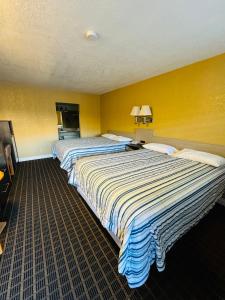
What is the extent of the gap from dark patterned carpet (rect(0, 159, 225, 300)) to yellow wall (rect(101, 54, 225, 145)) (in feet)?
4.57

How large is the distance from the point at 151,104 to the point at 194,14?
6.88 ft

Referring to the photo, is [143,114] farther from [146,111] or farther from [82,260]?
[82,260]

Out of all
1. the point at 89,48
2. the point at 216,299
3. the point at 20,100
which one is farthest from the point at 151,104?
the point at 20,100

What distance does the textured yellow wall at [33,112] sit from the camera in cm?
408

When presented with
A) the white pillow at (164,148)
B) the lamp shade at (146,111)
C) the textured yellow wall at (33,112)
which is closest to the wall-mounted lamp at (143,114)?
the lamp shade at (146,111)

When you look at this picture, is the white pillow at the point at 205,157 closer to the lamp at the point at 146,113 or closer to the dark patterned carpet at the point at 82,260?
the dark patterned carpet at the point at 82,260

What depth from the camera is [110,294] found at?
3.67ft

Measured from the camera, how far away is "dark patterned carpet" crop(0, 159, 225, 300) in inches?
44.9

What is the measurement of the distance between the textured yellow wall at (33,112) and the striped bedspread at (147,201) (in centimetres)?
336

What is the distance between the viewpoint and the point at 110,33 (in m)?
1.60

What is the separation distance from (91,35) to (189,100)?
Result: 205 cm

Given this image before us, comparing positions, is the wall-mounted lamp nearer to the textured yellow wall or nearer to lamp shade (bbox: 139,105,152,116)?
lamp shade (bbox: 139,105,152,116)

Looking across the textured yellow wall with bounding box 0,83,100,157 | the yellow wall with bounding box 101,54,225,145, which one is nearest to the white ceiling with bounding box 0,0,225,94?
the yellow wall with bounding box 101,54,225,145

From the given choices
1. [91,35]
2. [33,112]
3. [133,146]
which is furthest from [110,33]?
[33,112]
